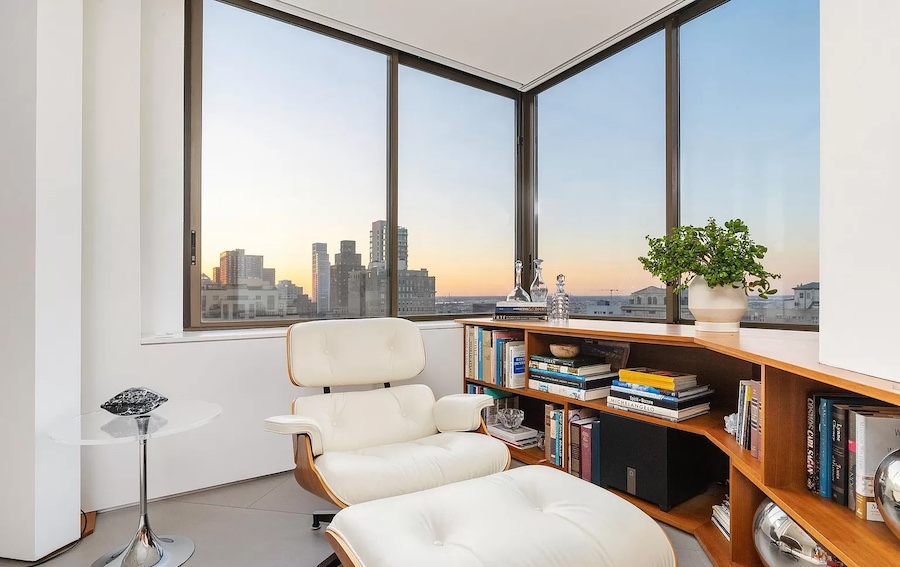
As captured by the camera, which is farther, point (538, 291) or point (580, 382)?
point (538, 291)

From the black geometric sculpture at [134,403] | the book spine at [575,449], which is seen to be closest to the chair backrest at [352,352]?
the black geometric sculpture at [134,403]

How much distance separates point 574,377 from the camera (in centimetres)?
243

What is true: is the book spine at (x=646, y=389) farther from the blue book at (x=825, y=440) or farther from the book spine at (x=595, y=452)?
the blue book at (x=825, y=440)

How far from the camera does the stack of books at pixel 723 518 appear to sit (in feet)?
5.90

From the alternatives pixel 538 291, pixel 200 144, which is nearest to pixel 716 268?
pixel 538 291

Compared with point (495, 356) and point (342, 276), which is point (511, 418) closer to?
point (495, 356)

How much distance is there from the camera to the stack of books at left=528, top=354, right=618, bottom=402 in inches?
94.6

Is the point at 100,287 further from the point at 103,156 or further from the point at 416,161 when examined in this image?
the point at 416,161

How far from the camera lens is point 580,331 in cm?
231

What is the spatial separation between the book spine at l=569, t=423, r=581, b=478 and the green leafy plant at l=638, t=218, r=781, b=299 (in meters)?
0.85

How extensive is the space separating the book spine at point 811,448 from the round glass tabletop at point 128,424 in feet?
6.13

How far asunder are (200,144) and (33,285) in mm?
1061

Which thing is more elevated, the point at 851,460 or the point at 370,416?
the point at 851,460

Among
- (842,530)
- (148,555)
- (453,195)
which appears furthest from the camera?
(453,195)
